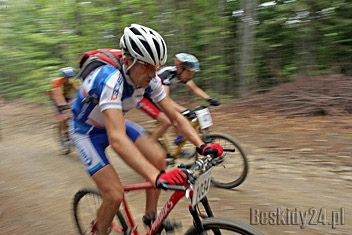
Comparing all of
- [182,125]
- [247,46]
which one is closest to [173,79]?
[182,125]

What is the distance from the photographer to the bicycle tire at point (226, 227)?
83.5 inches

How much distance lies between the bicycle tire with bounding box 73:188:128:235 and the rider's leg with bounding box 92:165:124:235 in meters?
0.27

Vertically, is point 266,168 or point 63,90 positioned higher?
point 63,90

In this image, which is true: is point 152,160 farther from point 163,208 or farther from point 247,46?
point 247,46

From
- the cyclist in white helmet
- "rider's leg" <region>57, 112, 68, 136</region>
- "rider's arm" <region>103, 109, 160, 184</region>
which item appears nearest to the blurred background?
"rider's leg" <region>57, 112, 68, 136</region>

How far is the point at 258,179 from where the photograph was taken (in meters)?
5.35

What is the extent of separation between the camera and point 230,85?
11281 mm

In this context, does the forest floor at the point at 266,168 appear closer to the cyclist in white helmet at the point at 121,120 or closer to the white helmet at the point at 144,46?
the cyclist in white helmet at the point at 121,120

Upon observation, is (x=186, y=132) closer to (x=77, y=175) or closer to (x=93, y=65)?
(x=93, y=65)

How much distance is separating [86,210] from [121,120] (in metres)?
1.55

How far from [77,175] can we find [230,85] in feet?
21.6

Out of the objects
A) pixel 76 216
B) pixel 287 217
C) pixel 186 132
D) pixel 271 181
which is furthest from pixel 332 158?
pixel 76 216

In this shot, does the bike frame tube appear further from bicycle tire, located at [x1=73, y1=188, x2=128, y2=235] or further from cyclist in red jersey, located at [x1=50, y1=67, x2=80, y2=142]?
cyclist in red jersey, located at [x1=50, y1=67, x2=80, y2=142]

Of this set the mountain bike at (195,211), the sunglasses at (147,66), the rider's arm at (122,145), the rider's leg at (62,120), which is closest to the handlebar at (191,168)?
the mountain bike at (195,211)
